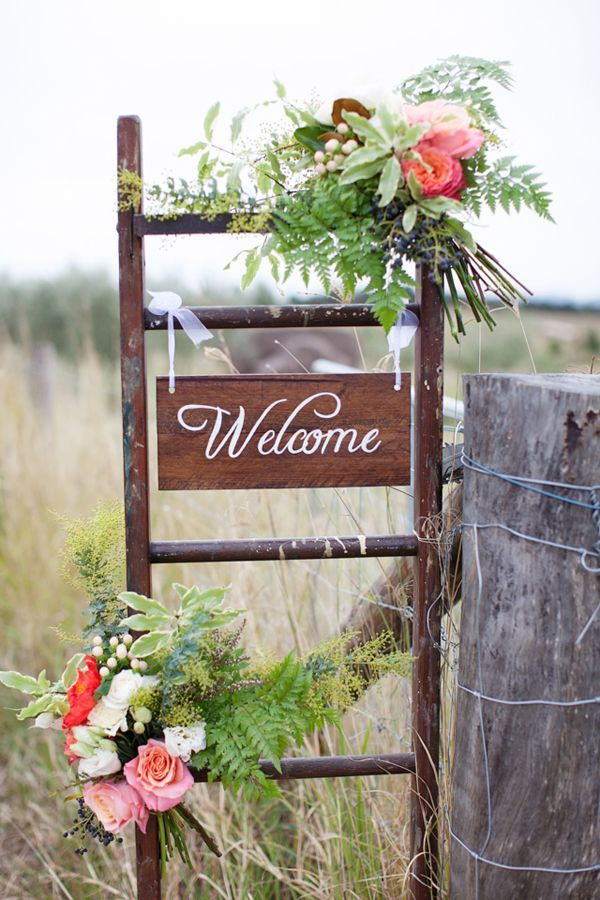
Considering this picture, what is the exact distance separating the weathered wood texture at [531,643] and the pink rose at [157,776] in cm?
53

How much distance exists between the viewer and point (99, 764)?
1448mm

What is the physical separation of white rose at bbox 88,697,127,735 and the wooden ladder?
0.23 meters

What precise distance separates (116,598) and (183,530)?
176 centimetres

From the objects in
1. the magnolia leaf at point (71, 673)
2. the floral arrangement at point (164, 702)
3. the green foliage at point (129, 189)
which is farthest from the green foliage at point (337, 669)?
the green foliage at point (129, 189)

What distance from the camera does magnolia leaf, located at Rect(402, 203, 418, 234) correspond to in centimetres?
140

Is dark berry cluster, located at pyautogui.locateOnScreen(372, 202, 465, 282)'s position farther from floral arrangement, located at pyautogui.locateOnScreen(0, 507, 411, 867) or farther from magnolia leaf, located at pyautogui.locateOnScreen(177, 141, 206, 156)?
floral arrangement, located at pyautogui.locateOnScreen(0, 507, 411, 867)

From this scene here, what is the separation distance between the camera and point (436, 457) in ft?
5.33

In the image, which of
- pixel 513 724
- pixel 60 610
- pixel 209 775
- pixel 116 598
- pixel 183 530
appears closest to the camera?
pixel 513 724

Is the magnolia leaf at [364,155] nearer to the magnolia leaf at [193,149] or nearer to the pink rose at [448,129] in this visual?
the pink rose at [448,129]

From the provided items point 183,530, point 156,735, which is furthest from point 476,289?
point 183,530

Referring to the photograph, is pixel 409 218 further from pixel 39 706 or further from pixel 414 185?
pixel 39 706

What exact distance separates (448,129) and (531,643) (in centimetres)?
90


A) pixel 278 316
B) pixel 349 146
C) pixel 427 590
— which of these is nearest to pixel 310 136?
pixel 349 146

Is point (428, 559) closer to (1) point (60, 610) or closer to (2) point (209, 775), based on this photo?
(2) point (209, 775)
